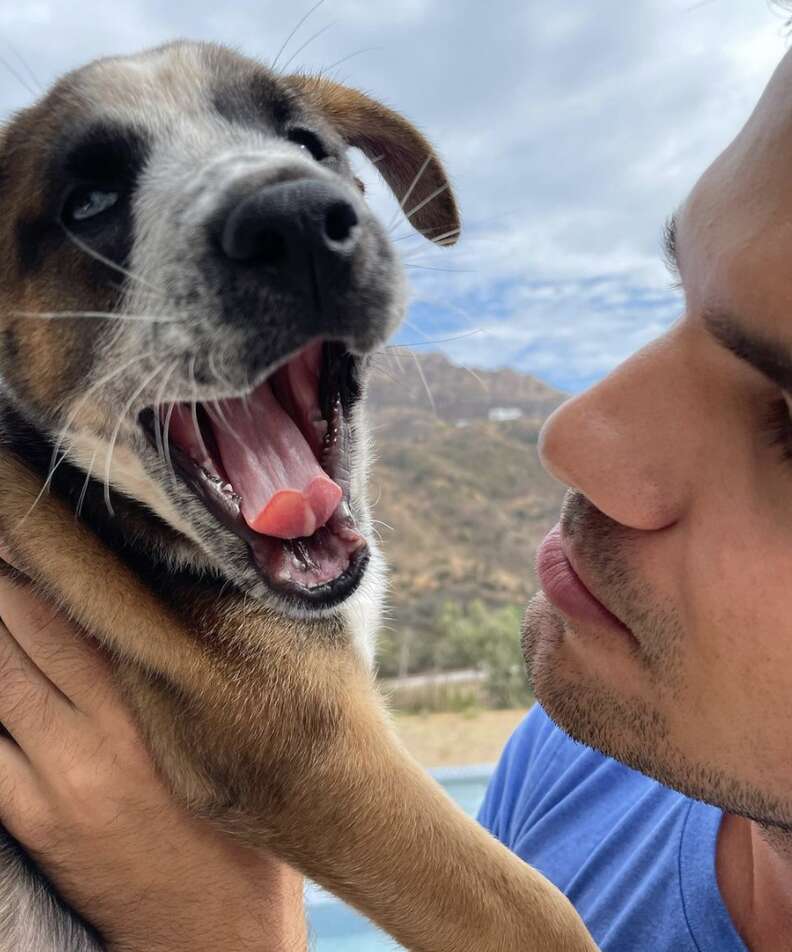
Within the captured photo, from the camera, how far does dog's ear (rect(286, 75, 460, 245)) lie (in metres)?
2.05

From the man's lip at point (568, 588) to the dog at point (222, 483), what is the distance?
1.00ft

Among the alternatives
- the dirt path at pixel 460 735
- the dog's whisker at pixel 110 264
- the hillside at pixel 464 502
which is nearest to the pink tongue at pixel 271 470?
the dog's whisker at pixel 110 264

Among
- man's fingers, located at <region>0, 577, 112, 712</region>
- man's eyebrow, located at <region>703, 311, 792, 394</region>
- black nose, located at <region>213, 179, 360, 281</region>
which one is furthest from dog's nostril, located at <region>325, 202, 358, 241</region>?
man's fingers, located at <region>0, 577, 112, 712</region>

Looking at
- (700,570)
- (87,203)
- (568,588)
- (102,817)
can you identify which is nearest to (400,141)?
(87,203)

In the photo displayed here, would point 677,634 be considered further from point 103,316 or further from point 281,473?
point 103,316

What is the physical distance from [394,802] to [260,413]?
0.68m

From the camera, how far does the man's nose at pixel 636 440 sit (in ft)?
4.16

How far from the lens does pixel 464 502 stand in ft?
76.4

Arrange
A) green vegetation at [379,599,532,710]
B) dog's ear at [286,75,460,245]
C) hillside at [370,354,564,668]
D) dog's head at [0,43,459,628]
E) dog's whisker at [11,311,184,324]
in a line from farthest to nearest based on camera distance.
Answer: hillside at [370,354,564,668] → green vegetation at [379,599,532,710] → dog's ear at [286,75,460,245] → dog's whisker at [11,311,184,324] → dog's head at [0,43,459,628]

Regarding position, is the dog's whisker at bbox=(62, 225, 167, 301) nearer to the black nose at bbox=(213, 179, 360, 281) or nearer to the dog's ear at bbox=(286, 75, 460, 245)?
the black nose at bbox=(213, 179, 360, 281)

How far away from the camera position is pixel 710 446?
1.24m

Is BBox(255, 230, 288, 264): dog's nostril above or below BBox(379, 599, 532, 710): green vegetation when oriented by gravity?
above

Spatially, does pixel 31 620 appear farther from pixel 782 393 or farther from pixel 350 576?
pixel 782 393

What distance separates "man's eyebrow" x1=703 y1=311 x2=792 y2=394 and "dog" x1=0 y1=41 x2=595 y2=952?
53cm
